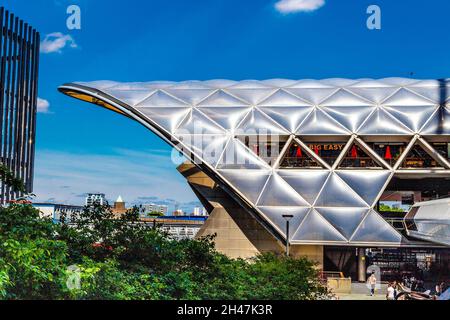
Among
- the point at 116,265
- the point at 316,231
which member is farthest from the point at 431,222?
the point at 116,265

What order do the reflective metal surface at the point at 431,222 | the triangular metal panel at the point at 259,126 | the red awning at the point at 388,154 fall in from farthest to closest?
the red awning at the point at 388,154 → the triangular metal panel at the point at 259,126 → the reflective metal surface at the point at 431,222

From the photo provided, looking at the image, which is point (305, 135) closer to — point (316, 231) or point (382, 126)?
point (382, 126)

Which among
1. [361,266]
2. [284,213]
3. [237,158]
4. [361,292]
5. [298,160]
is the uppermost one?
[298,160]

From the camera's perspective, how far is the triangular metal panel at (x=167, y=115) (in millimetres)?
23391

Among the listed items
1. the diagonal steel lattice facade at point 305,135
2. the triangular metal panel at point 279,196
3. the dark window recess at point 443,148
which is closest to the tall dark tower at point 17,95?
the diagonal steel lattice facade at point 305,135

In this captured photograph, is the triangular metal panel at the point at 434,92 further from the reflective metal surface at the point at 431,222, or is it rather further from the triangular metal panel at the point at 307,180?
the triangular metal panel at the point at 307,180

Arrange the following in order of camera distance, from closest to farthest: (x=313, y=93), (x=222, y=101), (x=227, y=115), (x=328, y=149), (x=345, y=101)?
(x=227, y=115), (x=345, y=101), (x=222, y=101), (x=313, y=93), (x=328, y=149)

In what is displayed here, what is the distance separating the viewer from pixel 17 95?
111 feet

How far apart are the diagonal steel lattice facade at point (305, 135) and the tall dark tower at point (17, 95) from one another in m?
9.14

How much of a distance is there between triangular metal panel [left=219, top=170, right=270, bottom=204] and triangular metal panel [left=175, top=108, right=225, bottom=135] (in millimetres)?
2092

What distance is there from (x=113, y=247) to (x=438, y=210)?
11943mm

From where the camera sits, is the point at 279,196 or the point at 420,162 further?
the point at 420,162

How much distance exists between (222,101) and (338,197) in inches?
294
